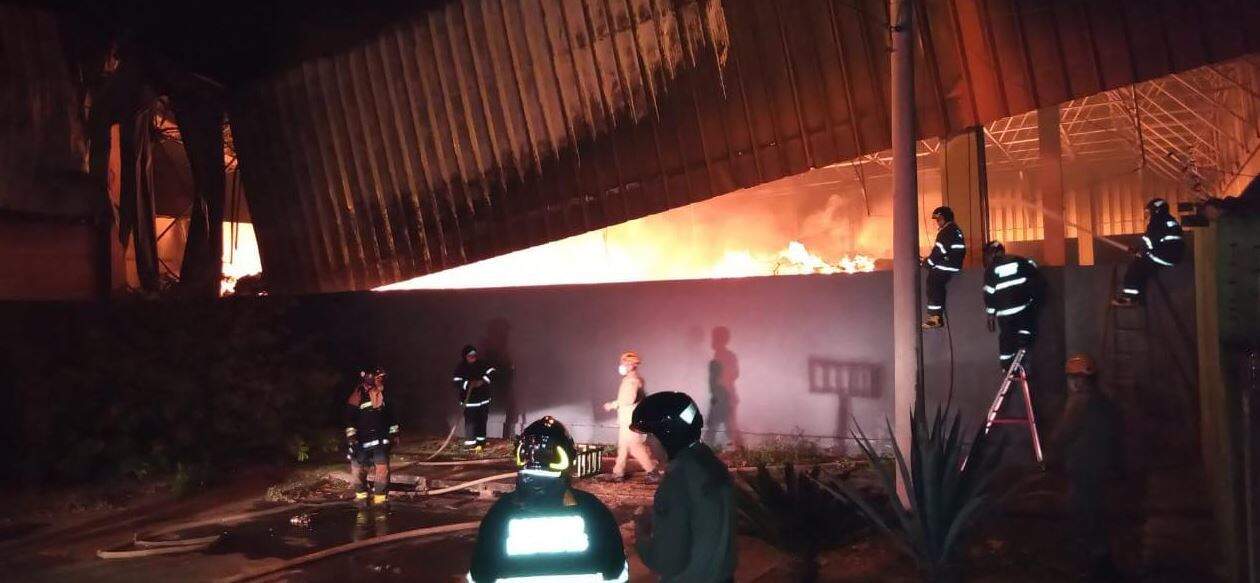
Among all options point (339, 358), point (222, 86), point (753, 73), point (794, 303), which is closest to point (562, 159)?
point (753, 73)

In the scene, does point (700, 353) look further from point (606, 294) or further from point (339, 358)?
point (339, 358)

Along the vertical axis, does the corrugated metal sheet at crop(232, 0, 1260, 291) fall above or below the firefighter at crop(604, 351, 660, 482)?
above

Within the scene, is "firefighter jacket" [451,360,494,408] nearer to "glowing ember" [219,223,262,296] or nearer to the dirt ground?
the dirt ground

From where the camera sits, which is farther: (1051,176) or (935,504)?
(1051,176)

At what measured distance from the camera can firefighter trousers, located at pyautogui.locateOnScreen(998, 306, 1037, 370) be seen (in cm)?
911

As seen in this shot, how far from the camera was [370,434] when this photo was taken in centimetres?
947

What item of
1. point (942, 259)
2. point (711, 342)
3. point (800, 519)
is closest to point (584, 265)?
point (711, 342)

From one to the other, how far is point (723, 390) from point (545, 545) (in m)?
8.27

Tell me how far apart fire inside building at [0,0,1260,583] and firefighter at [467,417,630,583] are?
0.05 feet

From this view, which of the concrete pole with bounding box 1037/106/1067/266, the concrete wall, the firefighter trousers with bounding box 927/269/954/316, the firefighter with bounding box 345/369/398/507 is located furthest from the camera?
the concrete pole with bounding box 1037/106/1067/266

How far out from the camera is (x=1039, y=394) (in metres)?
9.37

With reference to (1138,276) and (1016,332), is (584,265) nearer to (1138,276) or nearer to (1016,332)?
(1016,332)

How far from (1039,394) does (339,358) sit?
1051 centimetres

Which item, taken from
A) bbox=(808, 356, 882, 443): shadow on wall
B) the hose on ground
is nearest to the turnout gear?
the hose on ground
